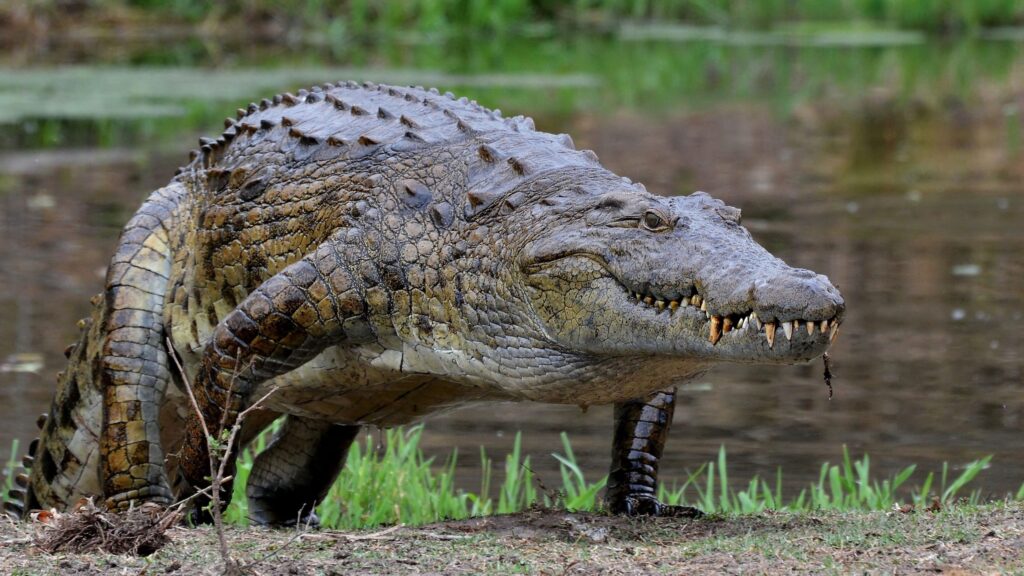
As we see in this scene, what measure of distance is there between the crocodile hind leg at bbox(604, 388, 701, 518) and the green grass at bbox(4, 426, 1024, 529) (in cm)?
61

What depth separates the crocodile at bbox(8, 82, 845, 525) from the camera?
11.0 ft

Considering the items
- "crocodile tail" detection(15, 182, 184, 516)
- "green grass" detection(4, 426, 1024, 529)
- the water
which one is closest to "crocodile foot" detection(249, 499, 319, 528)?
"green grass" detection(4, 426, 1024, 529)

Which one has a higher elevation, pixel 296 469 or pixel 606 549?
pixel 296 469

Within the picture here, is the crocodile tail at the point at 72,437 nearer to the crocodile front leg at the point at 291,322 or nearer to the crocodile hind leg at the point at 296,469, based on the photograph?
the crocodile hind leg at the point at 296,469

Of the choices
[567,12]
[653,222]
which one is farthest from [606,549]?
[567,12]

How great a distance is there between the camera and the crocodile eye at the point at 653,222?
134 inches

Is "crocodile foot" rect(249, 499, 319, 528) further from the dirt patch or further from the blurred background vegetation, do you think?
the blurred background vegetation

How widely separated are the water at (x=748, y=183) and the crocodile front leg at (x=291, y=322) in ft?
6.12

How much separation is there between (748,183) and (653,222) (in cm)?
936

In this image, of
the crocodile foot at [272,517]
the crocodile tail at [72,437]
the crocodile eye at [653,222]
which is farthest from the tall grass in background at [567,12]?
the crocodile eye at [653,222]

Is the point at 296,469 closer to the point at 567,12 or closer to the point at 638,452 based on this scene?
the point at 638,452

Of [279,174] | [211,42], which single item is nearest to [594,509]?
[279,174]

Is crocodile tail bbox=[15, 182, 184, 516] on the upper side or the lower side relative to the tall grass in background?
lower

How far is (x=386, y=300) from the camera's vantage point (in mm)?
3855
